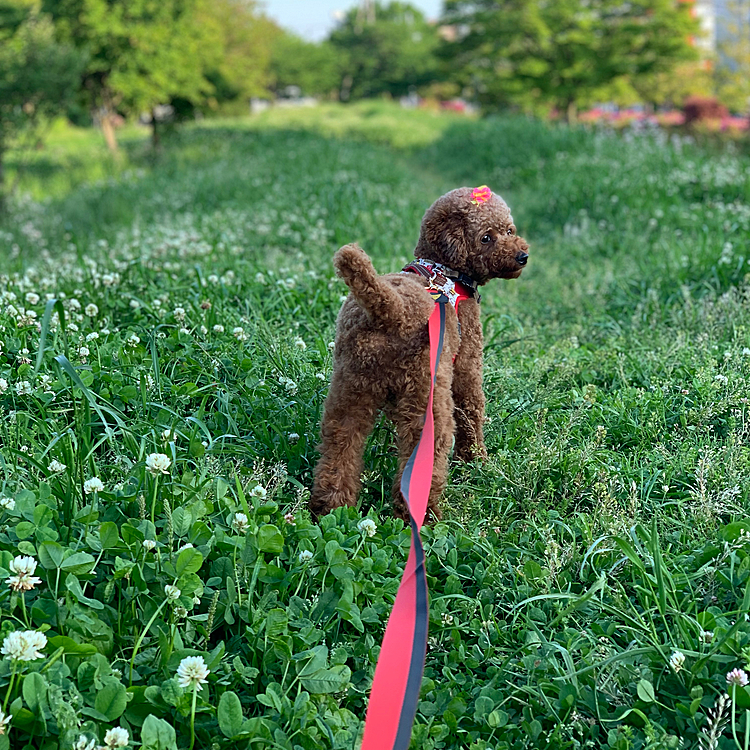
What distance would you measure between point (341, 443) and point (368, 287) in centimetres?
67

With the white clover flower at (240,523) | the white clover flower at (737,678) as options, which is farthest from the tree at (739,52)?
the white clover flower at (240,523)

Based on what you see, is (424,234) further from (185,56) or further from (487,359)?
(185,56)

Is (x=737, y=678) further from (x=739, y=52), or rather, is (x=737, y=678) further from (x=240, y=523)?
(x=739, y=52)

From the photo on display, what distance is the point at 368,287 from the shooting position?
254cm

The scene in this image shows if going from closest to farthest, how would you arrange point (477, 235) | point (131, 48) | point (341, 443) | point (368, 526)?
point (368, 526)
point (341, 443)
point (477, 235)
point (131, 48)

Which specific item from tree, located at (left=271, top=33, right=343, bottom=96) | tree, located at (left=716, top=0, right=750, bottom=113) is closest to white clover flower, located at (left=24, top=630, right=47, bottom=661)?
tree, located at (left=716, top=0, right=750, bottom=113)

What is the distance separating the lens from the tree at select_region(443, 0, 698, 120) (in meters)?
21.0

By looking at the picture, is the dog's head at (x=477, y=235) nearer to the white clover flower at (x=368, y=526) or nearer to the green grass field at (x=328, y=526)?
the green grass field at (x=328, y=526)

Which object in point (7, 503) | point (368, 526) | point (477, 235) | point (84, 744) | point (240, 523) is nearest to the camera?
point (84, 744)

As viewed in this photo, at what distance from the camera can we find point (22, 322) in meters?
3.83

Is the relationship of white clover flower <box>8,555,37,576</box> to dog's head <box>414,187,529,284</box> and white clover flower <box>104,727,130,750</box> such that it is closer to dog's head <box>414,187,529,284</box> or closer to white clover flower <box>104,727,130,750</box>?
white clover flower <box>104,727,130,750</box>

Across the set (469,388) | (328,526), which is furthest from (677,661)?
(469,388)

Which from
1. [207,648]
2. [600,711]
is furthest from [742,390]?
[207,648]

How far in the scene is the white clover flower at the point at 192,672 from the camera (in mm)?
1918
